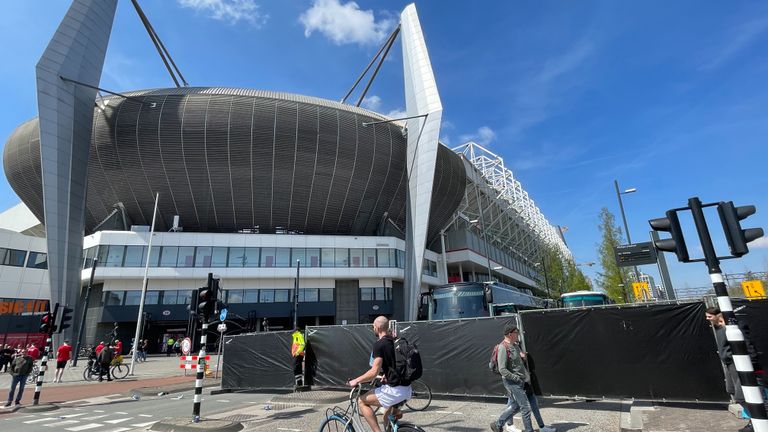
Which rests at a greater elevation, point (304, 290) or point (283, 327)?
point (304, 290)

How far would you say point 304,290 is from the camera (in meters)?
41.1

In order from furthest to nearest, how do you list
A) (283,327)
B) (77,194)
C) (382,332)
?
(283,327) → (77,194) → (382,332)

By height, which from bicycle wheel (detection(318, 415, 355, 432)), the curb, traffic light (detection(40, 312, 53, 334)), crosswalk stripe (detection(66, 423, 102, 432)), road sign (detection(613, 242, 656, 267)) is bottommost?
crosswalk stripe (detection(66, 423, 102, 432))

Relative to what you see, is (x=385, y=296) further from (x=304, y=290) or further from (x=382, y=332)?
(x=382, y=332)

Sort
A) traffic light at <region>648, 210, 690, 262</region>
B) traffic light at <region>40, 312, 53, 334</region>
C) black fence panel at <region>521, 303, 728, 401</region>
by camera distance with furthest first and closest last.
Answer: traffic light at <region>40, 312, 53, 334</region> → black fence panel at <region>521, 303, 728, 401</region> → traffic light at <region>648, 210, 690, 262</region>

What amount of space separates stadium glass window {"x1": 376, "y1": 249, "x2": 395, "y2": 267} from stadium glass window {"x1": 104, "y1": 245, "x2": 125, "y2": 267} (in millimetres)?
26348

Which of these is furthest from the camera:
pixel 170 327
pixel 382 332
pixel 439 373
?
pixel 170 327

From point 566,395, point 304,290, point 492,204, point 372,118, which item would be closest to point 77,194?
point 304,290

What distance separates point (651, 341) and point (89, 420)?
1292cm

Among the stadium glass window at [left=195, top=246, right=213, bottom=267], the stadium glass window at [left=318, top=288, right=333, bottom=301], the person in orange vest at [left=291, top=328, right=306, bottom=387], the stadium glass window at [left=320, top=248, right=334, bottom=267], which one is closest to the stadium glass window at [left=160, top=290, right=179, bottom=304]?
the stadium glass window at [left=195, top=246, right=213, bottom=267]

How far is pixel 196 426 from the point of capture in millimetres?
7191

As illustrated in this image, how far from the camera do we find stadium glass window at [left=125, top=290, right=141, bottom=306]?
121 ft

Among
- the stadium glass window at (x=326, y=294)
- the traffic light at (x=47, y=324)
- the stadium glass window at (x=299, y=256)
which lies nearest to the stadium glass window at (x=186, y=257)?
the stadium glass window at (x=299, y=256)

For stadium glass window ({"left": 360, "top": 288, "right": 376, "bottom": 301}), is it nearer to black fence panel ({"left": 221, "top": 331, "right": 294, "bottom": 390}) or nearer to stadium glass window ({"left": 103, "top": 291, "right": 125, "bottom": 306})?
stadium glass window ({"left": 103, "top": 291, "right": 125, "bottom": 306})
